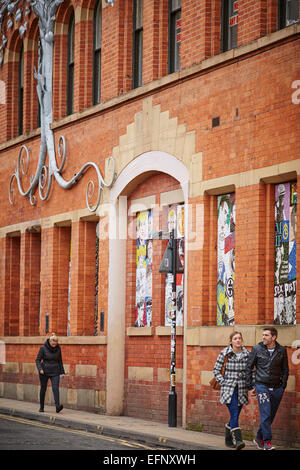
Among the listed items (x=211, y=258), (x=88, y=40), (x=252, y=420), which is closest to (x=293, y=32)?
(x=211, y=258)

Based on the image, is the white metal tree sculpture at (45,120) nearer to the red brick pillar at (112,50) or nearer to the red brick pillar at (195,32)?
the red brick pillar at (112,50)

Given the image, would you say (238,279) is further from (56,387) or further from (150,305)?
Result: (56,387)

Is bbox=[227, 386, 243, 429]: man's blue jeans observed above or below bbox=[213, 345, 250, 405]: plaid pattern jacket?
below

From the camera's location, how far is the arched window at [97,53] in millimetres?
26141

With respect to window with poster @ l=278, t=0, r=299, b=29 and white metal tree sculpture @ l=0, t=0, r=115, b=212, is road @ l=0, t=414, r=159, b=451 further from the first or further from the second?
white metal tree sculpture @ l=0, t=0, r=115, b=212

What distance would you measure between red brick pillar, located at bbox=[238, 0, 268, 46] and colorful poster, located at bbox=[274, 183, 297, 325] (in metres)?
2.64

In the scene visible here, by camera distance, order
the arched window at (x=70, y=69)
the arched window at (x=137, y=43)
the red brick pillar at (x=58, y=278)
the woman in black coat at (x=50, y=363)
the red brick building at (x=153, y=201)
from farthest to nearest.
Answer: the arched window at (x=70, y=69)
the red brick pillar at (x=58, y=278)
the woman in black coat at (x=50, y=363)
the arched window at (x=137, y=43)
the red brick building at (x=153, y=201)

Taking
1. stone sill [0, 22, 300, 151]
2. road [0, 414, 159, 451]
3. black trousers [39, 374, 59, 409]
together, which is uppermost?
stone sill [0, 22, 300, 151]

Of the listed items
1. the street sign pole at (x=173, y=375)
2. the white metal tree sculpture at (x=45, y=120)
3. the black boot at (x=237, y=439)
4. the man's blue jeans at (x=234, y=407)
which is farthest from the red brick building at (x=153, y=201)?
the black boot at (x=237, y=439)

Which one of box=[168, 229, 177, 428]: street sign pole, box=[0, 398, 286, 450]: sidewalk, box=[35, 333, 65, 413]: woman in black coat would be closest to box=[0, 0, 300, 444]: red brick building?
box=[168, 229, 177, 428]: street sign pole

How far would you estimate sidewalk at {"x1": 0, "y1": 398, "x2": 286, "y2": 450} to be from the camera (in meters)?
17.4

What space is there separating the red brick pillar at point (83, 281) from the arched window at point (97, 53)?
3042 millimetres

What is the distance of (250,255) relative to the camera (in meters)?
19.0

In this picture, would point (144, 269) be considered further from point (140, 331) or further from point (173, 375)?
point (173, 375)
